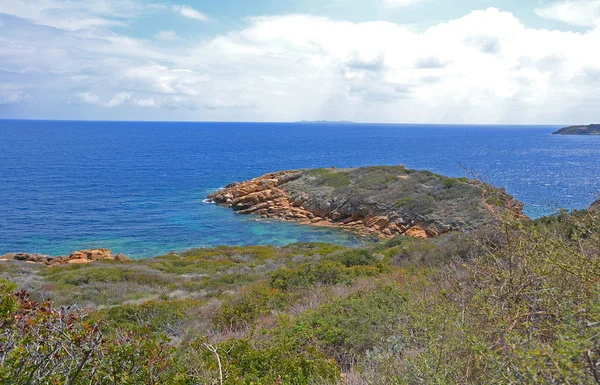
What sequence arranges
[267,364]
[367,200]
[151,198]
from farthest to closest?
1. [151,198]
2. [367,200]
3. [267,364]

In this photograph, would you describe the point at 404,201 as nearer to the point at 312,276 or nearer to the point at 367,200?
the point at 367,200

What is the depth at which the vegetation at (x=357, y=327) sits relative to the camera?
3.15m

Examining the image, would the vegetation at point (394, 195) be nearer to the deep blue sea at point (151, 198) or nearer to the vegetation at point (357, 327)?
the deep blue sea at point (151, 198)

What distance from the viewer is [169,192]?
173ft

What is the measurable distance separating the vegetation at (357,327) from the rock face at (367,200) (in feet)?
64.4

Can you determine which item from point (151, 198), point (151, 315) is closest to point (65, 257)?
point (151, 315)

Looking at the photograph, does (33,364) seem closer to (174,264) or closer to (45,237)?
(174,264)

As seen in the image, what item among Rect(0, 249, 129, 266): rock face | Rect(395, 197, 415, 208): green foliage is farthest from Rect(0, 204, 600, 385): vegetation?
Rect(395, 197, 415, 208): green foliage

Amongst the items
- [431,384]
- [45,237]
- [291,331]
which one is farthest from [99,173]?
[431,384]

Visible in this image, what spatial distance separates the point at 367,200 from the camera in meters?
40.1

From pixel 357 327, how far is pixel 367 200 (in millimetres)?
33203

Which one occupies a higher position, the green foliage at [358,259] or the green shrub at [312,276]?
the green shrub at [312,276]

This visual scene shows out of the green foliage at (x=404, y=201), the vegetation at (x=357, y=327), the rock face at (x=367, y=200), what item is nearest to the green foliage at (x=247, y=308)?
the vegetation at (x=357, y=327)

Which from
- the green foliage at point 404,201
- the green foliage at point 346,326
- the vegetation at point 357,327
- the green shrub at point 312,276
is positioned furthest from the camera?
the green foliage at point 404,201
